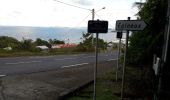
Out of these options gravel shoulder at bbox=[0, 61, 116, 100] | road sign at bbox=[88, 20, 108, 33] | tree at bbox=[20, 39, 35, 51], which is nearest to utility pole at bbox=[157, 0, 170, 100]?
road sign at bbox=[88, 20, 108, 33]

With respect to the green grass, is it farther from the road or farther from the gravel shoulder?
the road

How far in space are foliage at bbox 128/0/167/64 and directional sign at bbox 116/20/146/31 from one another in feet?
4.28

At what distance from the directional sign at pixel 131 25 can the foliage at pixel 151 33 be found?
1306 mm

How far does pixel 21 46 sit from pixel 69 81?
58.6 ft

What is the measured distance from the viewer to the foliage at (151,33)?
8.21 m

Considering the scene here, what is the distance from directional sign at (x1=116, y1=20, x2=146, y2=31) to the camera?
689 cm

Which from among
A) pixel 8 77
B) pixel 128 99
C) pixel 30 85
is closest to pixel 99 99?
pixel 128 99

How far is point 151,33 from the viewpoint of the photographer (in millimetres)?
8688

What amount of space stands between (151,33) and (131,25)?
6.23ft

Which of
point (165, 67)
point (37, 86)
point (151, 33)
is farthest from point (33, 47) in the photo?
point (165, 67)

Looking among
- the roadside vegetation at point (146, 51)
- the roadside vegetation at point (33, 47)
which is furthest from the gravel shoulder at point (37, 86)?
the roadside vegetation at point (33, 47)

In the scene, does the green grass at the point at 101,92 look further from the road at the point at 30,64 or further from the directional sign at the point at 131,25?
the road at the point at 30,64

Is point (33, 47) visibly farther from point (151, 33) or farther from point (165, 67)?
point (165, 67)

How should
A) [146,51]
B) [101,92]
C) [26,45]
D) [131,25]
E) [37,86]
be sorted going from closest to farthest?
[131,25] < [146,51] < [101,92] < [37,86] < [26,45]
